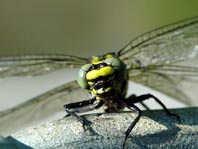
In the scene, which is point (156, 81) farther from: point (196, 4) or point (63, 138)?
point (196, 4)

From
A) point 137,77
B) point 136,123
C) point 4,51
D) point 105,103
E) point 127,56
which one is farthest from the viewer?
point 4,51

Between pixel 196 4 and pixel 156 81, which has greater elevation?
pixel 196 4

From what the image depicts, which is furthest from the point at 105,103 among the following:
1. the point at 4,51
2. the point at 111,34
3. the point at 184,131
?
the point at 111,34

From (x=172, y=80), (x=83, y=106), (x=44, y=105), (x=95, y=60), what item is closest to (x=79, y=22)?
(x=172, y=80)

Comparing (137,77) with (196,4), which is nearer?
(137,77)

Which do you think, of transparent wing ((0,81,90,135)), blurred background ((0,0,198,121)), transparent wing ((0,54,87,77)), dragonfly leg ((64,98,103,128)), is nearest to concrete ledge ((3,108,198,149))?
dragonfly leg ((64,98,103,128))

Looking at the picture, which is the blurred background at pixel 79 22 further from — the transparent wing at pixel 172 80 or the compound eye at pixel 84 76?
the compound eye at pixel 84 76

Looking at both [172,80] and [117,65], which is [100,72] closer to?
[117,65]
